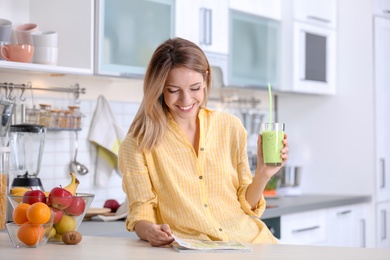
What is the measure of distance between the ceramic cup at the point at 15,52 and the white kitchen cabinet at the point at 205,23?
2.96ft

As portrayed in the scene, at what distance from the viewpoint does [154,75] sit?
2.50 m

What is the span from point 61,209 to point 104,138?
1537 millimetres

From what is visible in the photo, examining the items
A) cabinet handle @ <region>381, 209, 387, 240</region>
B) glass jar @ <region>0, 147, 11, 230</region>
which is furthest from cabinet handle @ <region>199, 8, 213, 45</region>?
cabinet handle @ <region>381, 209, 387, 240</region>

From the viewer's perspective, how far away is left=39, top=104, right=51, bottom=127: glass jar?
3.56 metres

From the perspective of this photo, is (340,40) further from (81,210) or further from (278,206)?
(81,210)

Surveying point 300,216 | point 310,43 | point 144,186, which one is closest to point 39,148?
point 144,186

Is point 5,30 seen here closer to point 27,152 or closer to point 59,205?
point 27,152

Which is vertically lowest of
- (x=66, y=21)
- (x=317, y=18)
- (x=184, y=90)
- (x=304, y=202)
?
(x=304, y=202)

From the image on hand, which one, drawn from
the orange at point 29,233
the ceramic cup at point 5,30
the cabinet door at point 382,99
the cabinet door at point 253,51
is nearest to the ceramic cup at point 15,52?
the ceramic cup at point 5,30

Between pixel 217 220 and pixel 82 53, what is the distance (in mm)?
1247

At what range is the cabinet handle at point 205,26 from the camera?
158 inches

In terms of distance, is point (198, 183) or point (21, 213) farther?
point (198, 183)

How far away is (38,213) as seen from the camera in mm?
2191

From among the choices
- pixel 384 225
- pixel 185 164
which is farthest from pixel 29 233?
pixel 384 225
